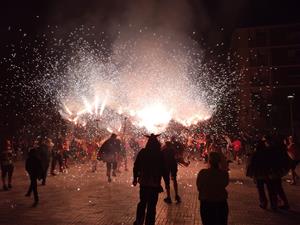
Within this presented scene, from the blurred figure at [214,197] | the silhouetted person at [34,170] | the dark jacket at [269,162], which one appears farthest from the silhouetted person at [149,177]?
the silhouetted person at [34,170]

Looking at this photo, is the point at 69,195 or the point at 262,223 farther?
the point at 69,195

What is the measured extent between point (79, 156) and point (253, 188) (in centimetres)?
1632

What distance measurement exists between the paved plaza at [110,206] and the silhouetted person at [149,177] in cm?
81

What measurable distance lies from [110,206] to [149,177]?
2.76 meters

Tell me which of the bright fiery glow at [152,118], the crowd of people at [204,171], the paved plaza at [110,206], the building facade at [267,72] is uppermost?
the building facade at [267,72]

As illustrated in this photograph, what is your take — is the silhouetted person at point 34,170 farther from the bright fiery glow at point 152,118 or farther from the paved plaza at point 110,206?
the bright fiery glow at point 152,118

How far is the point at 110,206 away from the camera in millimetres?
9617

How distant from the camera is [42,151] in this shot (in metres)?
14.8

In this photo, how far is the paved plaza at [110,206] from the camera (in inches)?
320

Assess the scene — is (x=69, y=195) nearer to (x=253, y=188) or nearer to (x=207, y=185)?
(x=253, y=188)

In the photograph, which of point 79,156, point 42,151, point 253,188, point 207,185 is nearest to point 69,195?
point 42,151

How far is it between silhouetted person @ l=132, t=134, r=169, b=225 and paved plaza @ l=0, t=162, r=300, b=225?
2.65 feet

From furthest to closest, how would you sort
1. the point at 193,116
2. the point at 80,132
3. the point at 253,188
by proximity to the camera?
the point at 193,116 → the point at 80,132 → the point at 253,188

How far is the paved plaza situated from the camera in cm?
812
